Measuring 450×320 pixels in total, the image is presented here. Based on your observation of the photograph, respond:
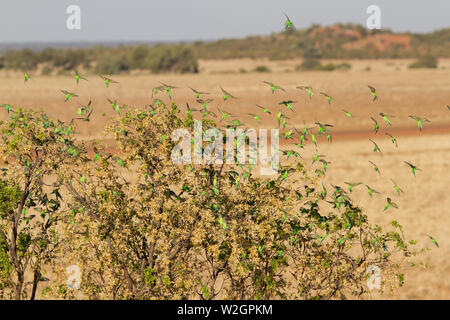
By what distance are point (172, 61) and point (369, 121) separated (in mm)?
42266

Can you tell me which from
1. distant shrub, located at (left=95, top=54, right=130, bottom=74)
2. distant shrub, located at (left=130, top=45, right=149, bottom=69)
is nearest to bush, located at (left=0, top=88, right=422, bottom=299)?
distant shrub, located at (left=95, top=54, right=130, bottom=74)

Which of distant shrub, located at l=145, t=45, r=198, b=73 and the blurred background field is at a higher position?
distant shrub, located at l=145, t=45, r=198, b=73

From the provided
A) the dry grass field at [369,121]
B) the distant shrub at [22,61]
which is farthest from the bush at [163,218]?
the distant shrub at [22,61]

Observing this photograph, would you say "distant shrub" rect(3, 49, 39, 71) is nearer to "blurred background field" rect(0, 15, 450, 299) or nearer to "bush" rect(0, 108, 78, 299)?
"blurred background field" rect(0, 15, 450, 299)

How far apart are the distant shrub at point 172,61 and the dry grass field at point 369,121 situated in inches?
338

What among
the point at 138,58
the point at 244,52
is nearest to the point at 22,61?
the point at 138,58

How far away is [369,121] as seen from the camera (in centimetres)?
3750

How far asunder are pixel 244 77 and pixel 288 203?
55.5m

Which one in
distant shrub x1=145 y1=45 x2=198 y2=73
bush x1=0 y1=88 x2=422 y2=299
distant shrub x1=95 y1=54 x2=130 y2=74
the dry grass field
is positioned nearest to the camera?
bush x1=0 y1=88 x2=422 y2=299

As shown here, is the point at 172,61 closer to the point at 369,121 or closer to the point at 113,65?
the point at 113,65

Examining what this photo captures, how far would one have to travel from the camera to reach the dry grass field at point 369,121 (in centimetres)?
1884

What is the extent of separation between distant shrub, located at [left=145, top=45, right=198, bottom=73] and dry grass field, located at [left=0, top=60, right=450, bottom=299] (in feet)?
28.2

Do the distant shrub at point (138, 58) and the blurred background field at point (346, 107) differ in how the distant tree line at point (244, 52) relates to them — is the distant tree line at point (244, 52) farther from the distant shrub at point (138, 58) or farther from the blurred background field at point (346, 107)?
the blurred background field at point (346, 107)

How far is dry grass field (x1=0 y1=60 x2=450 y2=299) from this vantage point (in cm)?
1884
